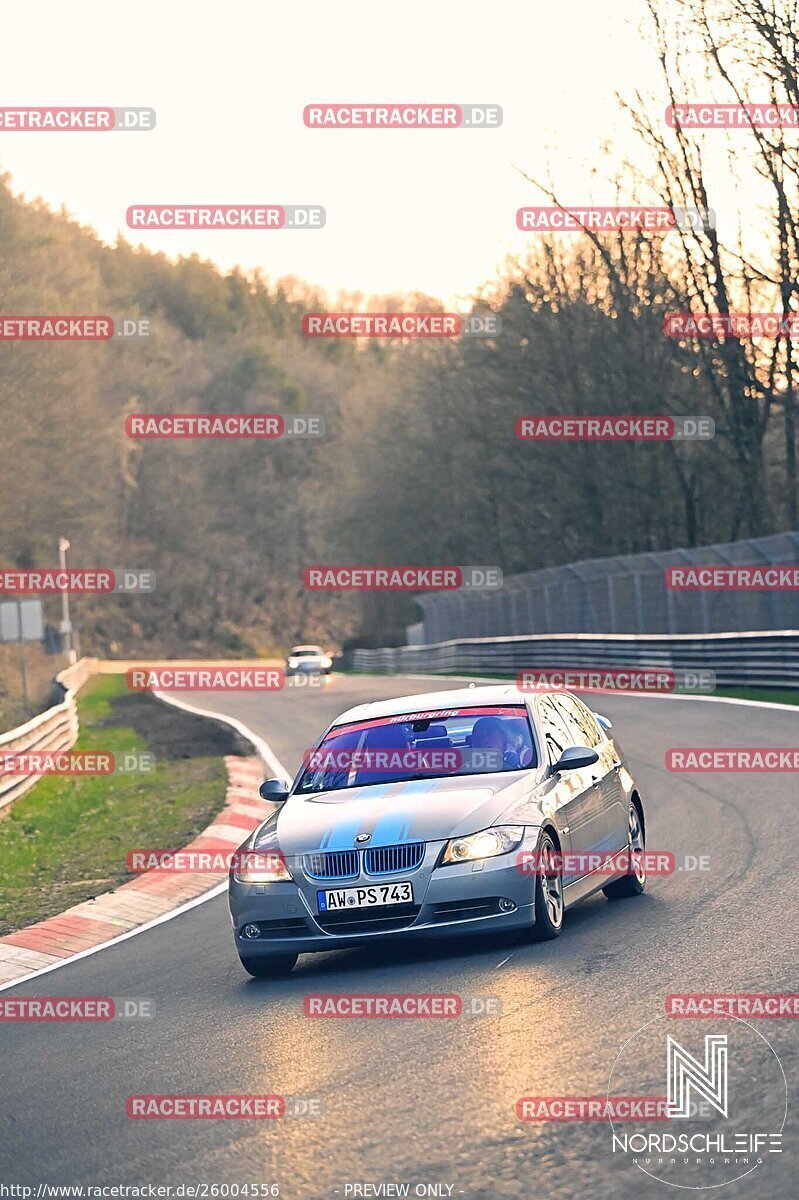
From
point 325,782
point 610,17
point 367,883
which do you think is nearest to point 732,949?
point 367,883

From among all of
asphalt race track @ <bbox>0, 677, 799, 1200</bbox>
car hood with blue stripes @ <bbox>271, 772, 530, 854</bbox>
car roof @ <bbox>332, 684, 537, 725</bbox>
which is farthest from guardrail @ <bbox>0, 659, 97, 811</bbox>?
car hood with blue stripes @ <bbox>271, 772, 530, 854</bbox>

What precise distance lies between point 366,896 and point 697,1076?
2964mm

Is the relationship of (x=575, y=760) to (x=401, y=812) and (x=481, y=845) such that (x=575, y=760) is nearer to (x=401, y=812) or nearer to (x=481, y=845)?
(x=481, y=845)

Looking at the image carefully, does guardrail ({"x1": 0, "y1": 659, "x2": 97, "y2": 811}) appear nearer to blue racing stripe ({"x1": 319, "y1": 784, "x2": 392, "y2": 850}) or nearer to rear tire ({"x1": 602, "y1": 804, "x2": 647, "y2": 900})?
rear tire ({"x1": 602, "y1": 804, "x2": 647, "y2": 900})

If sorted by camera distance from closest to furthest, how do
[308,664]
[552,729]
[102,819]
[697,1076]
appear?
[697,1076]
[552,729]
[102,819]
[308,664]

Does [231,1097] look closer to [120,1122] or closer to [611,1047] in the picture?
[120,1122]

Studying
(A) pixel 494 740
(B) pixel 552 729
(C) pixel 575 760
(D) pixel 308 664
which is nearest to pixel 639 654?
(B) pixel 552 729

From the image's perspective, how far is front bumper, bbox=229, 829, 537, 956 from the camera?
27.5ft

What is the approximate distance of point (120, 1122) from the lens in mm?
5871

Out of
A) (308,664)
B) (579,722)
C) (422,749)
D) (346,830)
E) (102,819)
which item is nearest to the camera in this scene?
(346,830)

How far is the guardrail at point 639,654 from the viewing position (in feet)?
88.6

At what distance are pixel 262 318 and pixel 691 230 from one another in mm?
109229

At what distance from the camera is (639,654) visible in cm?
3456

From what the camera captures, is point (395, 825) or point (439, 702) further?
point (439, 702)
